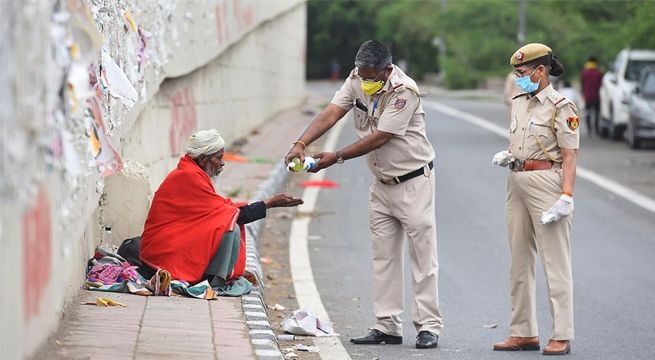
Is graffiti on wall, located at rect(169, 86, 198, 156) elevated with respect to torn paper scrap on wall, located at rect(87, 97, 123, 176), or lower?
lower

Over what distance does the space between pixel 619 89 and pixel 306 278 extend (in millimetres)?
18054

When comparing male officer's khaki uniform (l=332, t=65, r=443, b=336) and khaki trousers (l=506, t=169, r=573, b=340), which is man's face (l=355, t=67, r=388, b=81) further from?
khaki trousers (l=506, t=169, r=573, b=340)

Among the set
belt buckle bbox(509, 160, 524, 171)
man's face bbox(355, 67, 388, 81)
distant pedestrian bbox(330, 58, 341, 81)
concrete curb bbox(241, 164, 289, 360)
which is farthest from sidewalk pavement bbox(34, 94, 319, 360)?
distant pedestrian bbox(330, 58, 341, 81)

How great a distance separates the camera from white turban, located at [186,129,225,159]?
8984mm

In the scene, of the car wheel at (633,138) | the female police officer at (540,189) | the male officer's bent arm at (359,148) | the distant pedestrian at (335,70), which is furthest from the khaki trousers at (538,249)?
the distant pedestrian at (335,70)

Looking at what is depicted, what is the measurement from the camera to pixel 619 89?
93.4 feet

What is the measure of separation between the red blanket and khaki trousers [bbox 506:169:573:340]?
5.95 ft

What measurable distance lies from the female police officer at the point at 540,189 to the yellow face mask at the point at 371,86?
0.85m

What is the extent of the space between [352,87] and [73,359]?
3.17 m

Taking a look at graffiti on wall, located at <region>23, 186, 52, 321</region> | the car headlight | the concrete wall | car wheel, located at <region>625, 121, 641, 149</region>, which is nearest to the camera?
the concrete wall

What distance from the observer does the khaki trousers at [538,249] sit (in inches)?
344

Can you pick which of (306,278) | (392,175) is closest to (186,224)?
(392,175)

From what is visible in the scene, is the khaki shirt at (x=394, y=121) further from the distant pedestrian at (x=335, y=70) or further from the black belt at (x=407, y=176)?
the distant pedestrian at (x=335, y=70)

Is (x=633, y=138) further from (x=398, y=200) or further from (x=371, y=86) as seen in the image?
(x=371, y=86)
